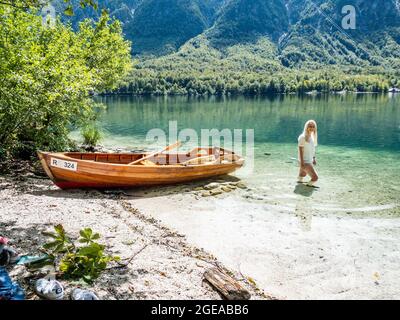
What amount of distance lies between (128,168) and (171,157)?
3.22 meters

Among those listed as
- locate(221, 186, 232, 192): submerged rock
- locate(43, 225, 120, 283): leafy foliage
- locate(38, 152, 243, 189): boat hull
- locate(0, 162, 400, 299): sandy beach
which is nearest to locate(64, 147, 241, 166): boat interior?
locate(38, 152, 243, 189): boat hull

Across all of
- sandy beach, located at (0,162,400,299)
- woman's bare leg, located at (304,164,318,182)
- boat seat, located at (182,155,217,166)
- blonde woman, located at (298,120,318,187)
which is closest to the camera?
sandy beach, located at (0,162,400,299)

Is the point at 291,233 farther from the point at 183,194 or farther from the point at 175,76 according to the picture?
the point at 175,76

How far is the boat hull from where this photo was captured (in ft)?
41.8

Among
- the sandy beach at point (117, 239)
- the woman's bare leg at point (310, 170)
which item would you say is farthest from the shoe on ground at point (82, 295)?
the woman's bare leg at point (310, 170)

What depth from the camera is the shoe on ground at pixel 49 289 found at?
5171 mm

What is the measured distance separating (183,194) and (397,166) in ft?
42.1

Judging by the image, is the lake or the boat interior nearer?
the lake

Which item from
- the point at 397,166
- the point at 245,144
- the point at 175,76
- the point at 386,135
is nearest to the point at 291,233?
the point at 397,166

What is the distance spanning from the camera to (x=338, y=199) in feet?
43.4

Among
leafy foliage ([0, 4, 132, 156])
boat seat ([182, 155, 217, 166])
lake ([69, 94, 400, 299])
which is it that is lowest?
lake ([69, 94, 400, 299])

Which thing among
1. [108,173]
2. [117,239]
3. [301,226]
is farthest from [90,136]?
[301,226]

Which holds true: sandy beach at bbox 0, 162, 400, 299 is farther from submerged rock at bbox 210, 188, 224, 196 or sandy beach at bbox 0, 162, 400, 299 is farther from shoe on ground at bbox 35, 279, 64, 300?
shoe on ground at bbox 35, 279, 64, 300

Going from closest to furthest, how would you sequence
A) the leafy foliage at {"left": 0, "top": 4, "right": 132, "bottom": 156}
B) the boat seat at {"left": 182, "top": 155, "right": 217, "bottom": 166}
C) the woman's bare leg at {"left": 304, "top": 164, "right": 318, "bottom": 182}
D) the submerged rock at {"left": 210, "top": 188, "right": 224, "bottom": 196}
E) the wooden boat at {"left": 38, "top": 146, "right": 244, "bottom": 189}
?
the leafy foliage at {"left": 0, "top": 4, "right": 132, "bottom": 156}, the wooden boat at {"left": 38, "top": 146, "right": 244, "bottom": 189}, the submerged rock at {"left": 210, "top": 188, "right": 224, "bottom": 196}, the woman's bare leg at {"left": 304, "top": 164, "right": 318, "bottom": 182}, the boat seat at {"left": 182, "top": 155, "right": 217, "bottom": 166}
